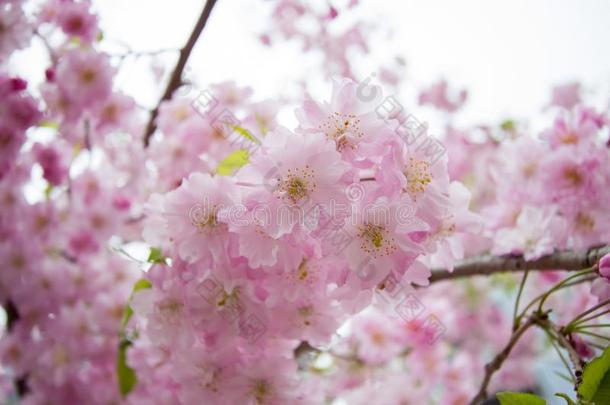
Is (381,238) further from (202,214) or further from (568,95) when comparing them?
(568,95)

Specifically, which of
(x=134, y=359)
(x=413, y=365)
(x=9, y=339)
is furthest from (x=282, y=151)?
(x=413, y=365)

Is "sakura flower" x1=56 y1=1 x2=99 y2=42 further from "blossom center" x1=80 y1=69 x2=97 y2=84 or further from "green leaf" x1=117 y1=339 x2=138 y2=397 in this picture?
"green leaf" x1=117 y1=339 x2=138 y2=397

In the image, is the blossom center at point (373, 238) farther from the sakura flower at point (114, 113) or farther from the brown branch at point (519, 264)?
the sakura flower at point (114, 113)

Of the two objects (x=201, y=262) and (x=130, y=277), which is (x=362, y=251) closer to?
(x=201, y=262)

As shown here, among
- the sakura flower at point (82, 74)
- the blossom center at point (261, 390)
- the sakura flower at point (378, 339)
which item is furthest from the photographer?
the sakura flower at point (378, 339)

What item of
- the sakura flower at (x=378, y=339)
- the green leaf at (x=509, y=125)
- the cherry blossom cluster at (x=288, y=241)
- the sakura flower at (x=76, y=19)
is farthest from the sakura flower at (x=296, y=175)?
the green leaf at (x=509, y=125)
